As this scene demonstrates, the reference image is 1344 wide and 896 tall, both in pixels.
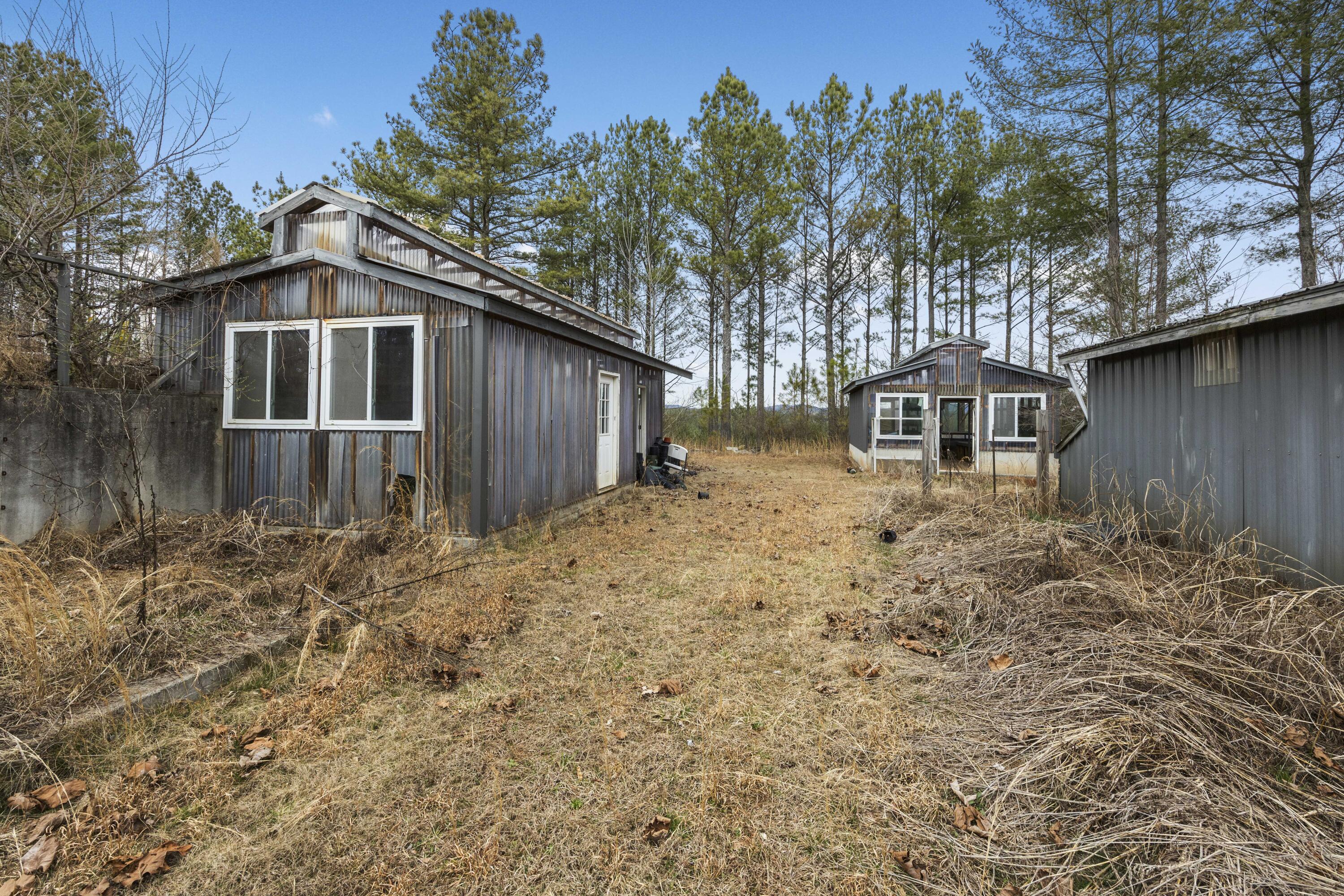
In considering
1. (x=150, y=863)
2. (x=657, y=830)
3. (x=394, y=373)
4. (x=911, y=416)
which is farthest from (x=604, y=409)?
(x=911, y=416)

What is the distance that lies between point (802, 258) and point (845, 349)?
14.3 ft

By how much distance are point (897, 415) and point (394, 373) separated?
13816 mm

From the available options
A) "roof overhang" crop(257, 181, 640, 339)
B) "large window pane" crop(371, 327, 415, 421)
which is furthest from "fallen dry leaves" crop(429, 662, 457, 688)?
"roof overhang" crop(257, 181, 640, 339)

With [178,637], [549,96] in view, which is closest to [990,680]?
[178,637]

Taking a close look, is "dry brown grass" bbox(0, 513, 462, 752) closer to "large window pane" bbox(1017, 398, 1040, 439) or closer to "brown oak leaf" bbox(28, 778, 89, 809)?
"brown oak leaf" bbox(28, 778, 89, 809)

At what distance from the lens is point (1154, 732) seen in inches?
97.4

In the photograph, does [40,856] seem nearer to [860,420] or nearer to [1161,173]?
[1161,173]

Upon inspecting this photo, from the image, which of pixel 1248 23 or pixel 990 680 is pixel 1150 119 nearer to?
pixel 1248 23

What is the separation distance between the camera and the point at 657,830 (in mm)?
2203

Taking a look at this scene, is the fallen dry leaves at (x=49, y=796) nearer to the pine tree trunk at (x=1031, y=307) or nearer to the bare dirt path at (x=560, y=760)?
the bare dirt path at (x=560, y=760)

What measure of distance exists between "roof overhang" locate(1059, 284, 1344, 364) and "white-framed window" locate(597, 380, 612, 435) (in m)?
7.10

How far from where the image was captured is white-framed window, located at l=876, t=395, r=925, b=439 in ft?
53.5

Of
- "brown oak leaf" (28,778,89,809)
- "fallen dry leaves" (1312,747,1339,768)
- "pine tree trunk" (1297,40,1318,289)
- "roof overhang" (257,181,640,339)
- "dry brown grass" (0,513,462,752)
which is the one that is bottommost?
"brown oak leaf" (28,778,89,809)

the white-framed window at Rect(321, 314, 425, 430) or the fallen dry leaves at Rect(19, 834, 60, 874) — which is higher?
the white-framed window at Rect(321, 314, 425, 430)
